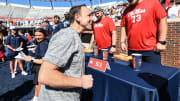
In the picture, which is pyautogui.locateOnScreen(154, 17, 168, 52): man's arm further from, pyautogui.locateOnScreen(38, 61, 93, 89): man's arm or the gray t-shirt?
pyautogui.locateOnScreen(38, 61, 93, 89): man's arm

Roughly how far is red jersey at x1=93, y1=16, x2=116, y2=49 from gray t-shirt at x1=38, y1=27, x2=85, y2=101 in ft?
6.46

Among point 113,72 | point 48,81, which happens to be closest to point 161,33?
point 113,72

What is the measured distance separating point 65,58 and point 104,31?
2.15 m

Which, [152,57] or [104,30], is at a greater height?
[104,30]

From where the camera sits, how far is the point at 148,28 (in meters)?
1.70

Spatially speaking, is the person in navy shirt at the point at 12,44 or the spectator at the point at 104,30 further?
the person in navy shirt at the point at 12,44

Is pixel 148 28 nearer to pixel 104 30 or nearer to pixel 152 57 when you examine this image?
pixel 152 57

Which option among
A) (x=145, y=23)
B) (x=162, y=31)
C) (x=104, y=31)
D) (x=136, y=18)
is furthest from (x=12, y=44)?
(x=162, y=31)

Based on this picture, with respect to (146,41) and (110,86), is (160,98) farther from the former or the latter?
(146,41)

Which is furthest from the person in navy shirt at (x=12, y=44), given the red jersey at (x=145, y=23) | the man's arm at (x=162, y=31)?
the man's arm at (x=162, y=31)

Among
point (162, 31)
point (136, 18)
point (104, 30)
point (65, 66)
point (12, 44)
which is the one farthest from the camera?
point (12, 44)

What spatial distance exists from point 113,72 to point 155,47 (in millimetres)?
724

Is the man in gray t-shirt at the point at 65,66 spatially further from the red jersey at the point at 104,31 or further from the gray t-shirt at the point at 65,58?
the red jersey at the point at 104,31

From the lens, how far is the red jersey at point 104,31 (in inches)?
107
